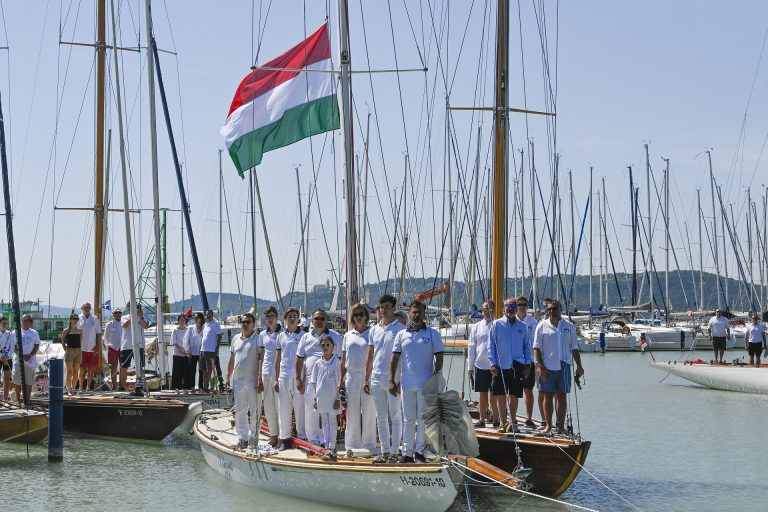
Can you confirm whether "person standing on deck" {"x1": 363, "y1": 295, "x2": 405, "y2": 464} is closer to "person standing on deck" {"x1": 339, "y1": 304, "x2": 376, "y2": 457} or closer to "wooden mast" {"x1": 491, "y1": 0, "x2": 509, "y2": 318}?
"person standing on deck" {"x1": 339, "y1": 304, "x2": 376, "y2": 457}

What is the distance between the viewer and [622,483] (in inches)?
665

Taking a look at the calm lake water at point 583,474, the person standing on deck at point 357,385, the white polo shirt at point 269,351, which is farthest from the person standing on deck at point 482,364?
the white polo shirt at point 269,351

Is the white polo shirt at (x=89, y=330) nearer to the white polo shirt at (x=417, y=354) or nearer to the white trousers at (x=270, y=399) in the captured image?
the white trousers at (x=270, y=399)

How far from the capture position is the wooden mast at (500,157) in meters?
16.7

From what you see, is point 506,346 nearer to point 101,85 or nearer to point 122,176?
point 122,176

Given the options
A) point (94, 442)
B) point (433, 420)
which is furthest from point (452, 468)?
point (94, 442)

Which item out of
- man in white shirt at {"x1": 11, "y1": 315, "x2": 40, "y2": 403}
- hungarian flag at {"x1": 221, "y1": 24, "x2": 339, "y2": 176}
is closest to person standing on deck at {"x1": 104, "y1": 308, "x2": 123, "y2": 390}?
man in white shirt at {"x1": 11, "y1": 315, "x2": 40, "y2": 403}

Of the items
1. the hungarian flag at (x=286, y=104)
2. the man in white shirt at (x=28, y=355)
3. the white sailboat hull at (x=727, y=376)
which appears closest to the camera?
the hungarian flag at (x=286, y=104)

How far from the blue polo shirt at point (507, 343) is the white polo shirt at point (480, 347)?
28.7 inches

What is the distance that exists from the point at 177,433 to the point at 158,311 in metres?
2.48

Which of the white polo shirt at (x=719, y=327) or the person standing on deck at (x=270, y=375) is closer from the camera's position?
the person standing on deck at (x=270, y=375)

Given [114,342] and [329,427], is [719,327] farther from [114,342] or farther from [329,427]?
[329,427]

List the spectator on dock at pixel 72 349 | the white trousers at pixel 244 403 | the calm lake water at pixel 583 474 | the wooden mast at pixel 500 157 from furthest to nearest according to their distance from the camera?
the spectator on dock at pixel 72 349 → the wooden mast at pixel 500 157 → the white trousers at pixel 244 403 → the calm lake water at pixel 583 474

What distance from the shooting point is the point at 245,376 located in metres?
15.9
